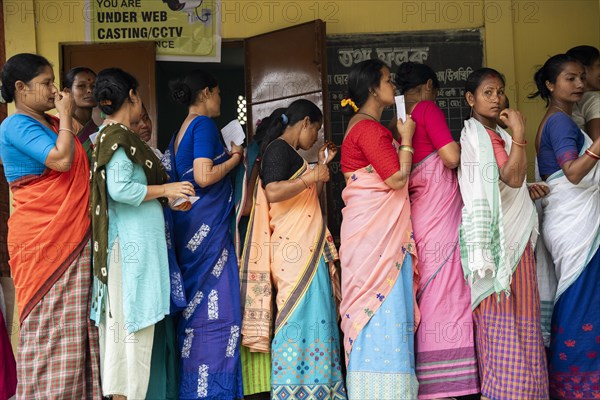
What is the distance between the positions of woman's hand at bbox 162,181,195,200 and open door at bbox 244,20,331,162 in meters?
1.50

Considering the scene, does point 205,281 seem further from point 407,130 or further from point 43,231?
point 407,130

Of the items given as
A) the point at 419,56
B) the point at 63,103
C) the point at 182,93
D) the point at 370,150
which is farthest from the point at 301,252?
the point at 419,56

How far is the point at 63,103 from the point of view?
4.23m

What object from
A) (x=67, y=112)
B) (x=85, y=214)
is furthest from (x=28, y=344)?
(x=67, y=112)

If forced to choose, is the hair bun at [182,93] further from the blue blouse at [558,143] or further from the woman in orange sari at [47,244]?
the blue blouse at [558,143]

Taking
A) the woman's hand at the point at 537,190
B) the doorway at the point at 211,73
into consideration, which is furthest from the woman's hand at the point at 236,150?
the doorway at the point at 211,73

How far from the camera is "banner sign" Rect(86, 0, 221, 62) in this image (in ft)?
19.8

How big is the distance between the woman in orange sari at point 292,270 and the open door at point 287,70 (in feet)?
2.58

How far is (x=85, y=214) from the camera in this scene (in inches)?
171

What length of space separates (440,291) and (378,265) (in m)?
0.40

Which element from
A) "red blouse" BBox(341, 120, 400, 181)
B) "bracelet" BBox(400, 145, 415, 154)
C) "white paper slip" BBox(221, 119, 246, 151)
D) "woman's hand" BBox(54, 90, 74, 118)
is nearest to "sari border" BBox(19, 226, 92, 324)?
"woman's hand" BBox(54, 90, 74, 118)

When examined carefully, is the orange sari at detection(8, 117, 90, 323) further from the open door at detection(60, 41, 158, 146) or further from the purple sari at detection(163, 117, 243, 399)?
the open door at detection(60, 41, 158, 146)

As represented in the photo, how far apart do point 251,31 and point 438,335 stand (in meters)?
2.90

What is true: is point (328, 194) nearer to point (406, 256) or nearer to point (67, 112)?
point (406, 256)
